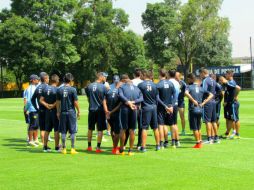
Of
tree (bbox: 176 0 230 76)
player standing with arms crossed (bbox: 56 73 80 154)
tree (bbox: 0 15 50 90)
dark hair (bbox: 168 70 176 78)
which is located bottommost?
player standing with arms crossed (bbox: 56 73 80 154)

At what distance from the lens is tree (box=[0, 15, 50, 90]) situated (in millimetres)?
64188

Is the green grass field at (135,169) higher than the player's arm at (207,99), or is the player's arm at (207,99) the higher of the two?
the player's arm at (207,99)

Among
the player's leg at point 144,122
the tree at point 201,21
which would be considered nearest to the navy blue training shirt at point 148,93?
the player's leg at point 144,122

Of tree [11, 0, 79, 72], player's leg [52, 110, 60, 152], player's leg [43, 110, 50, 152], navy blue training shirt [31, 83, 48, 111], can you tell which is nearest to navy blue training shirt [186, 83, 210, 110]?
player's leg [52, 110, 60, 152]

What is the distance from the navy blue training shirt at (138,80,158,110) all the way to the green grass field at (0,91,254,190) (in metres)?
1.23

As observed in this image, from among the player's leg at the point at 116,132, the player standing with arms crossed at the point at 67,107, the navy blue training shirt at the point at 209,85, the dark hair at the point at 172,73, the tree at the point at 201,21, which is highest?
the tree at the point at 201,21

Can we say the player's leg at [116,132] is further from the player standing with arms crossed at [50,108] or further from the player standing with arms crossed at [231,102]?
the player standing with arms crossed at [231,102]

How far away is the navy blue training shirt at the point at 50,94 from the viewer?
1286cm

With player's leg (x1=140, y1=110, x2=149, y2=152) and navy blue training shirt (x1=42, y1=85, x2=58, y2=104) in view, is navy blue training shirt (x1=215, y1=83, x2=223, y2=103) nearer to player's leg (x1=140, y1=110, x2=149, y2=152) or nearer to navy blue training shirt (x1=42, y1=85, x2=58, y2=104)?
player's leg (x1=140, y1=110, x2=149, y2=152)

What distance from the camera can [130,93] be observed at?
12.2 metres

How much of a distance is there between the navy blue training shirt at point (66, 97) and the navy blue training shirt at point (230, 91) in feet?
17.7

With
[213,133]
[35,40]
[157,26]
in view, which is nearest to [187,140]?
[213,133]

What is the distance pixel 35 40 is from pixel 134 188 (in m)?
59.0

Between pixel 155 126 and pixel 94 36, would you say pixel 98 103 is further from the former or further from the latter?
pixel 94 36
